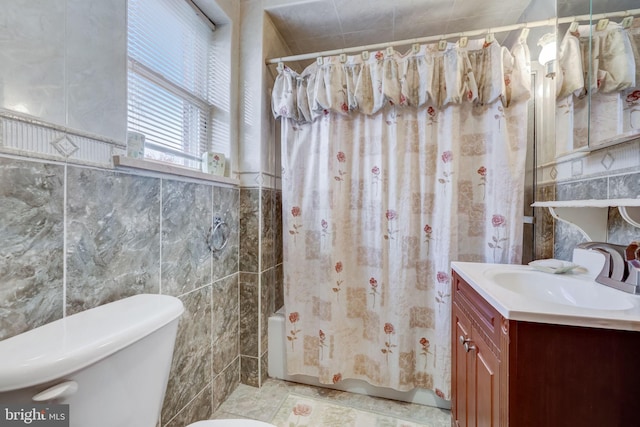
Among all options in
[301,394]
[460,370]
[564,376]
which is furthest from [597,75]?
[301,394]

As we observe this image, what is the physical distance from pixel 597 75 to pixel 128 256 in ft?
6.01

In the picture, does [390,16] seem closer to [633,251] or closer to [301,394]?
[633,251]

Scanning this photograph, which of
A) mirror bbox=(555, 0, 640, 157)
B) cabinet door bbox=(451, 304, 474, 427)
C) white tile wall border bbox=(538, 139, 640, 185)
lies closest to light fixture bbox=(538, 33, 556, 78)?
mirror bbox=(555, 0, 640, 157)

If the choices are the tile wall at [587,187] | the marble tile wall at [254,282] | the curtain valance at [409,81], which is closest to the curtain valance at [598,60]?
the curtain valance at [409,81]

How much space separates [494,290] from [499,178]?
2.57 feet

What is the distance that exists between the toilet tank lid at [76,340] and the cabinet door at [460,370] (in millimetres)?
969

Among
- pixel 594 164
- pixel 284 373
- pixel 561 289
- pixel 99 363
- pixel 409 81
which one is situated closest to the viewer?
pixel 99 363

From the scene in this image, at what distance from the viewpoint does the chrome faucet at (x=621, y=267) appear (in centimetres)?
73

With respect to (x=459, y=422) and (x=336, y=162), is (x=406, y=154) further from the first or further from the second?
(x=459, y=422)

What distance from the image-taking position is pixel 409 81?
1.40m

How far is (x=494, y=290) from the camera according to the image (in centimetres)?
78

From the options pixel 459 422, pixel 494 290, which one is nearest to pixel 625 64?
pixel 494 290

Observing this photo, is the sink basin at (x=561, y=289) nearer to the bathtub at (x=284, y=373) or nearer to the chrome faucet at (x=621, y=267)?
the chrome faucet at (x=621, y=267)

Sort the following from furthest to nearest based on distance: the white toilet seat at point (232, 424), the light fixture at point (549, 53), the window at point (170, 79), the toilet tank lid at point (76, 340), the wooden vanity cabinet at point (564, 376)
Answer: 1. the light fixture at point (549, 53)
2. the window at point (170, 79)
3. the white toilet seat at point (232, 424)
4. the wooden vanity cabinet at point (564, 376)
5. the toilet tank lid at point (76, 340)
